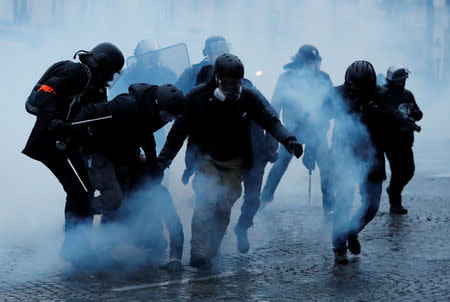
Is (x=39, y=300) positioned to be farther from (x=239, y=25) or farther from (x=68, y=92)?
(x=239, y=25)

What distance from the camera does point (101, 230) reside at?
6.25 m

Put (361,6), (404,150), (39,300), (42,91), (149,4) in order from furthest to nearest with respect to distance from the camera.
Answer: (361,6)
(149,4)
(404,150)
(42,91)
(39,300)

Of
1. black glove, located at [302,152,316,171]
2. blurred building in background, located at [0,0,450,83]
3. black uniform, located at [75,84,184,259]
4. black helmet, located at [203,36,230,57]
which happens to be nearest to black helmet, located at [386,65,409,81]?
black glove, located at [302,152,316,171]

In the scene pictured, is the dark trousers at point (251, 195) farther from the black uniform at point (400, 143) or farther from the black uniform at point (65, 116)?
the black uniform at point (400, 143)

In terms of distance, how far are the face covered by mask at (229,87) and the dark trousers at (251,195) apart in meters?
0.98

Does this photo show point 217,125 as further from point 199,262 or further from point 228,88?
point 199,262

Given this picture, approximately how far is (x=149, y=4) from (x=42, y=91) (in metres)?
9.50

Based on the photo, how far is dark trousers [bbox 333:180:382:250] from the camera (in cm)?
611

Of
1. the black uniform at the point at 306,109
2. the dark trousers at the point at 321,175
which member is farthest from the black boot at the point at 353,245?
the black uniform at the point at 306,109

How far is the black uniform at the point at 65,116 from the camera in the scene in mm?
5562

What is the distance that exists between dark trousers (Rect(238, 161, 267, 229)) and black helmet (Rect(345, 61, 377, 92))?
1.20 meters

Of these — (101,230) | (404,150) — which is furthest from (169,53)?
(101,230)

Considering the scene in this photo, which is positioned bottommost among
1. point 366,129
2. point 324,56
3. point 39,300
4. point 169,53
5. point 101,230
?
point 39,300

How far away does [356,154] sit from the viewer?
20.6 ft
